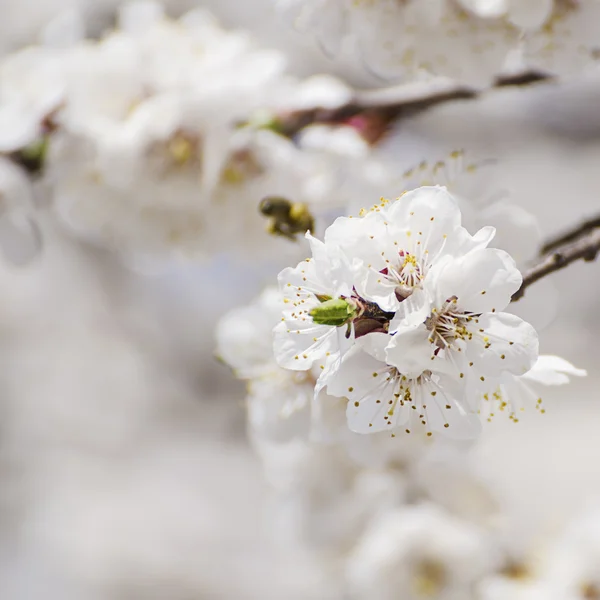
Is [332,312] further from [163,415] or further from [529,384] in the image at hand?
[163,415]

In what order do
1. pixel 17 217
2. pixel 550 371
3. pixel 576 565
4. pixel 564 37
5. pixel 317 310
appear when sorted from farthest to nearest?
pixel 576 565 < pixel 17 217 < pixel 564 37 < pixel 550 371 < pixel 317 310

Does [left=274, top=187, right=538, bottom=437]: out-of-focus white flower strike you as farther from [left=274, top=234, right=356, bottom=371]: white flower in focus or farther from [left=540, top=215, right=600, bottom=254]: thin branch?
[left=540, top=215, right=600, bottom=254]: thin branch

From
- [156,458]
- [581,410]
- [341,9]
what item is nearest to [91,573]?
[156,458]

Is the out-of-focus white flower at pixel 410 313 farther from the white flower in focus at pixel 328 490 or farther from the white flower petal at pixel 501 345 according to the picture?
→ the white flower in focus at pixel 328 490

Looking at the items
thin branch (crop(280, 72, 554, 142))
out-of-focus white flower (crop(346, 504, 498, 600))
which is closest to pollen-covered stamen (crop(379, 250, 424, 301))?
thin branch (crop(280, 72, 554, 142))

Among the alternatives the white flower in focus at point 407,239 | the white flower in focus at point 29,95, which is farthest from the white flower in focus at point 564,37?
the white flower in focus at point 29,95

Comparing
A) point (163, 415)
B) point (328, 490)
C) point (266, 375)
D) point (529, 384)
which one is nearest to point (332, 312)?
point (529, 384)
